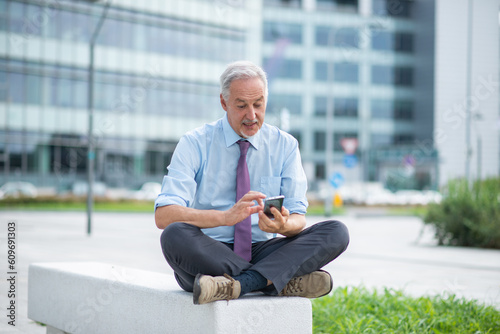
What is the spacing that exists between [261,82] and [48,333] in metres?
2.47

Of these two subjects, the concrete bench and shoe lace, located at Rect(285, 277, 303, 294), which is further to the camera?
shoe lace, located at Rect(285, 277, 303, 294)

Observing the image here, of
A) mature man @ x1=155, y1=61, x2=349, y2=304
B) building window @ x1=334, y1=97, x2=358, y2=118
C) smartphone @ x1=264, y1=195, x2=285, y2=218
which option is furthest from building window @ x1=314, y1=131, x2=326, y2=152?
smartphone @ x1=264, y1=195, x2=285, y2=218

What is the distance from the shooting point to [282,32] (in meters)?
61.0

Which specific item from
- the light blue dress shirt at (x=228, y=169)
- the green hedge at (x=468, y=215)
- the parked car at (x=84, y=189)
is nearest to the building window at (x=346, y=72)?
the parked car at (x=84, y=189)

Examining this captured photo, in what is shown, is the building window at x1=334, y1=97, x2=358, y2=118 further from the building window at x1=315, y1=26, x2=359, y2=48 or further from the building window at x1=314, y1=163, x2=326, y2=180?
the building window at x1=314, y1=163, x2=326, y2=180

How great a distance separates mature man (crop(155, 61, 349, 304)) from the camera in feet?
10.5

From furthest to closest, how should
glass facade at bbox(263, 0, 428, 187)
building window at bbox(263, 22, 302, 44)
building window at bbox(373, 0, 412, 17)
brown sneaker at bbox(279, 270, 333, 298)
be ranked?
1. building window at bbox(373, 0, 412, 17)
2. glass facade at bbox(263, 0, 428, 187)
3. building window at bbox(263, 22, 302, 44)
4. brown sneaker at bbox(279, 270, 333, 298)

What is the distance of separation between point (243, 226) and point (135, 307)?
80 cm

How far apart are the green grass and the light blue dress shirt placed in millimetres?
1395

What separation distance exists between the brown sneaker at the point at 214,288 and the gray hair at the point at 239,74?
1.02 m

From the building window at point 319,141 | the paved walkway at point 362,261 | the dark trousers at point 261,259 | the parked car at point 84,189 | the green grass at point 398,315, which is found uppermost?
the building window at point 319,141

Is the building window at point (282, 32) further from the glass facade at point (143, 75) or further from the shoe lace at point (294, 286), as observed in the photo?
the shoe lace at point (294, 286)

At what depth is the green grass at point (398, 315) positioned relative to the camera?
4.59 m

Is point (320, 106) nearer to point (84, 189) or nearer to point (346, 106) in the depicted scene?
point (346, 106)
